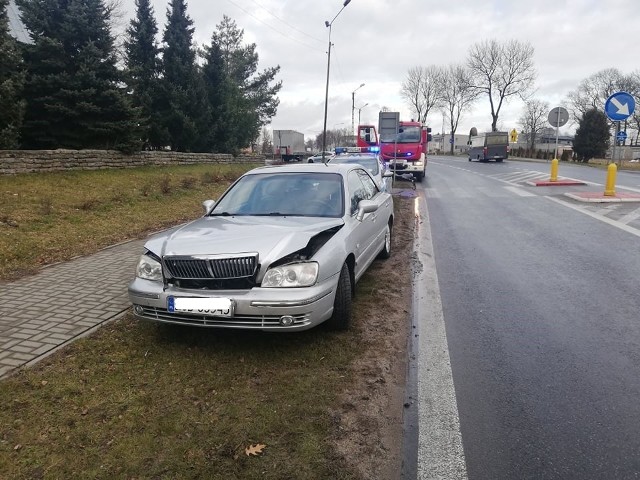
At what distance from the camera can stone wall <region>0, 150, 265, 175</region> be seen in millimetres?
12676

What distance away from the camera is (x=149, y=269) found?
4.04m

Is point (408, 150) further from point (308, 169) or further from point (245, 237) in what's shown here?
point (245, 237)

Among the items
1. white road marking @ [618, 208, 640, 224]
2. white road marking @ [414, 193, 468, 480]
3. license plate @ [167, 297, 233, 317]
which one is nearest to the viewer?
white road marking @ [414, 193, 468, 480]

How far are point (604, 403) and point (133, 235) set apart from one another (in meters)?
8.22

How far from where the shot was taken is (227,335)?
167 inches

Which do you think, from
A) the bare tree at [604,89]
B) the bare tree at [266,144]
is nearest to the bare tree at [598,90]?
the bare tree at [604,89]

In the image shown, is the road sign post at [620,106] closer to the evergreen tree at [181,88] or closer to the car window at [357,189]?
the car window at [357,189]

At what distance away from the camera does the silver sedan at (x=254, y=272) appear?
144 inches

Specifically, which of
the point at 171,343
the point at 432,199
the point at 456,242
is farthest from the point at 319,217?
the point at 432,199

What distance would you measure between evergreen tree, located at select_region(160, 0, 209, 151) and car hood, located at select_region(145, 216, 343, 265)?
1956cm

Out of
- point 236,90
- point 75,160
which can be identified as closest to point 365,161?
point 75,160

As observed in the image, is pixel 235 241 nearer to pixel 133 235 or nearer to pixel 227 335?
pixel 227 335

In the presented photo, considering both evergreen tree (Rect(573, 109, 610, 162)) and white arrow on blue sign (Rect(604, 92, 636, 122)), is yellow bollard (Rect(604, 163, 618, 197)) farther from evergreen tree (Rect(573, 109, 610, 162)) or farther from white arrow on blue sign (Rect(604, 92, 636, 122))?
evergreen tree (Rect(573, 109, 610, 162))

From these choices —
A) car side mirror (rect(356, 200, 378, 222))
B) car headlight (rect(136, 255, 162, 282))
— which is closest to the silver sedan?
car headlight (rect(136, 255, 162, 282))
